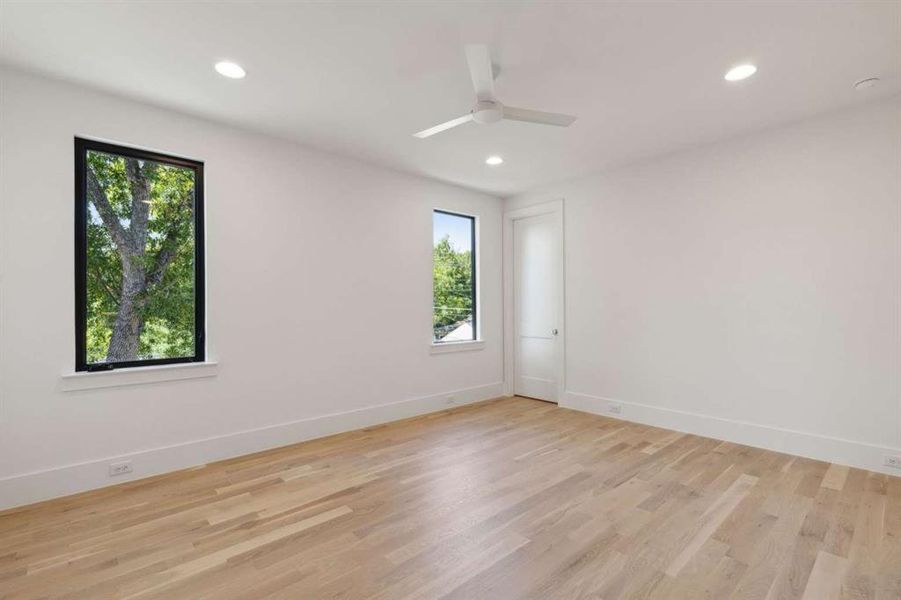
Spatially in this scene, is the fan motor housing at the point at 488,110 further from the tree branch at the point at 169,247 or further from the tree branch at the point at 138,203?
the tree branch at the point at 138,203

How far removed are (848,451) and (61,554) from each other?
528 cm

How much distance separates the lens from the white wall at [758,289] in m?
3.27

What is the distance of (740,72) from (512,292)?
3.70 m

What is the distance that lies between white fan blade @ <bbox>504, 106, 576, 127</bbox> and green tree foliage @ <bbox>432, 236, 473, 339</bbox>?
271 centimetres

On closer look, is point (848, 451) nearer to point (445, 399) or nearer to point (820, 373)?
point (820, 373)

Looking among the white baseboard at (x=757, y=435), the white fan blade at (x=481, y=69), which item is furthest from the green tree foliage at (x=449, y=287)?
the white fan blade at (x=481, y=69)

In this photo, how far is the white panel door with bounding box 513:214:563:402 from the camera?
556cm

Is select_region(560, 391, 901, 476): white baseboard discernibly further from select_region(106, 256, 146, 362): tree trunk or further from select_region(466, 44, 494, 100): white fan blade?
select_region(106, 256, 146, 362): tree trunk

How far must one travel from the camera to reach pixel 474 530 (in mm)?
2449

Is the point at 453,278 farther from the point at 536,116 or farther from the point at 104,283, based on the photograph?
the point at 104,283

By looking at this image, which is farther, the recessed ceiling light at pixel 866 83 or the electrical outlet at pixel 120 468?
the electrical outlet at pixel 120 468

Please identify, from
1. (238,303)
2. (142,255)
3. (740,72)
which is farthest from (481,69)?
(142,255)

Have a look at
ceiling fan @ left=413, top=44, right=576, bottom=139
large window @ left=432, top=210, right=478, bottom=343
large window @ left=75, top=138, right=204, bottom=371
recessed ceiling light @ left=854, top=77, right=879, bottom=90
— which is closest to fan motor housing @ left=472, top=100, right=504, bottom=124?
ceiling fan @ left=413, top=44, right=576, bottom=139

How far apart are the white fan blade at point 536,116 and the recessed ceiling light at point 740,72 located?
1112 millimetres
